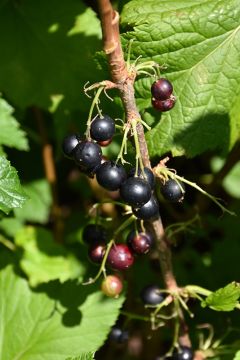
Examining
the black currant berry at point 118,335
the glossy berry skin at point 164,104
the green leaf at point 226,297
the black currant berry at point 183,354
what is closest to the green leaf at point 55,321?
the black currant berry at point 118,335

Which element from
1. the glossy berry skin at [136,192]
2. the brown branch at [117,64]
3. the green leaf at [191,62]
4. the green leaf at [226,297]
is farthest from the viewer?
the green leaf at [191,62]

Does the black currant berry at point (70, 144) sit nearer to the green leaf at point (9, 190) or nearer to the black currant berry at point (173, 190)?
the green leaf at point (9, 190)

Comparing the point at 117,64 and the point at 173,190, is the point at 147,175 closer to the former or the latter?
the point at 173,190

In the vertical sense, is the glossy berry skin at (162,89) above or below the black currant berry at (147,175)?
above

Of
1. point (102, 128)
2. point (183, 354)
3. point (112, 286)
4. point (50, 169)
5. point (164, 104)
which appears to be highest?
point (50, 169)

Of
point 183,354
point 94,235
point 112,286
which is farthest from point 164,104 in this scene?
point 183,354
